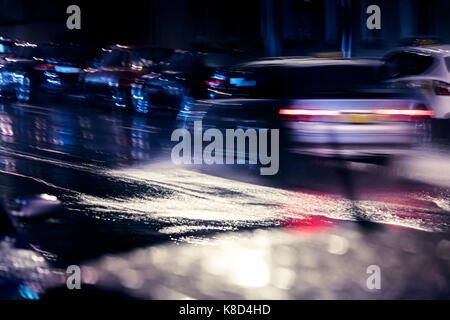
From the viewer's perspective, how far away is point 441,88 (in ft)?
53.1

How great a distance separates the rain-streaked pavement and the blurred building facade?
17869mm

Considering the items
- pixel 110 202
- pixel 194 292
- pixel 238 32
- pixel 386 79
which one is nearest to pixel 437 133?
pixel 386 79

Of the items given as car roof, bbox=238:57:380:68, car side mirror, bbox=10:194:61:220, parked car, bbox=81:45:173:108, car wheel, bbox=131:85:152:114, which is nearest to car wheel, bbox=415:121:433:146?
car roof, bbox=238:57:380:68

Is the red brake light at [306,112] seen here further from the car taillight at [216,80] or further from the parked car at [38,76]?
the parked car at [38,76]

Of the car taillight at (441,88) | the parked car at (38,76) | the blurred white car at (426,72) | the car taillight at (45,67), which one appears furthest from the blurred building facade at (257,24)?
the car taillight at (441,88)

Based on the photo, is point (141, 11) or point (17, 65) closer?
point (17, 65)

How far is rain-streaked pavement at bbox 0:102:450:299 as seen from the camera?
6.02 meters

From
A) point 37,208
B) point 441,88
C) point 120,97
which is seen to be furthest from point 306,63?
point 120,97

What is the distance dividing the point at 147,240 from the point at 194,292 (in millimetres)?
1858

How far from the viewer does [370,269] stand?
20.8 feet

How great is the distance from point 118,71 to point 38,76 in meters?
3.40

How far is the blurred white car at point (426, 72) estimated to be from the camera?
16125 millimetres

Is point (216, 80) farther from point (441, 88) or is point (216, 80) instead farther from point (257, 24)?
point (257, 24)
